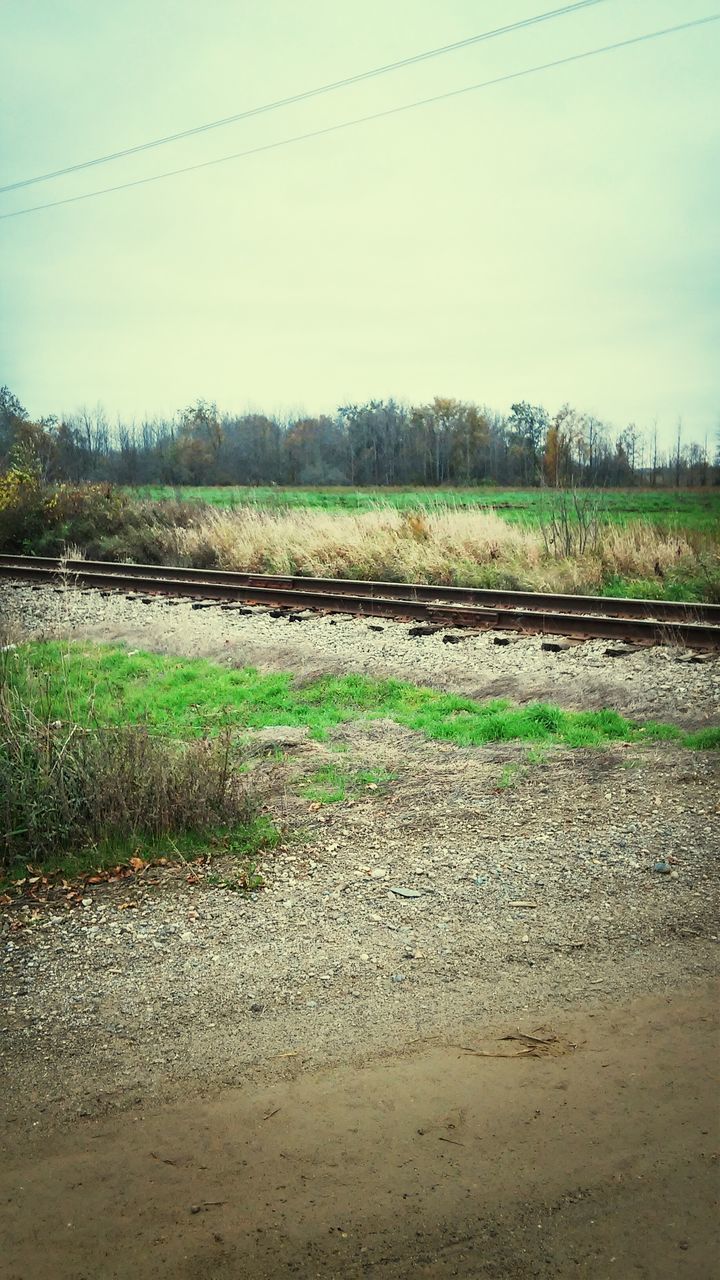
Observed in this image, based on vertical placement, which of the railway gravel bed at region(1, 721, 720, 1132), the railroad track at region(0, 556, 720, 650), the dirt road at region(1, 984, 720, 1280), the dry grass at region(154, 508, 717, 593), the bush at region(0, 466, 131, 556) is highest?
the bush at region(0, 466, 131, 556)

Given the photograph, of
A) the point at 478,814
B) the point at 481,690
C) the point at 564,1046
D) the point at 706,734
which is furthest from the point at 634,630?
the point at 564,1046

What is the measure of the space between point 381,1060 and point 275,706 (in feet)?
17.3

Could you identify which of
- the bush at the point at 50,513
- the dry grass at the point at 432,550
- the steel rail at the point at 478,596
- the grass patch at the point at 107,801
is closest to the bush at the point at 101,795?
the grass patch at the point at 107,801

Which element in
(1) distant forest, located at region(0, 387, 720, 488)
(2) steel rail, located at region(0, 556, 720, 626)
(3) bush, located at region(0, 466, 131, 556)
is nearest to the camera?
(2) steel rail, located at region(0, 556, 720, 626)

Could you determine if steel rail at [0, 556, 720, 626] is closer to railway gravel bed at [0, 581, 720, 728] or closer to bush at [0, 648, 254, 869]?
railway gravel bed at [0, 581, 720, 728]

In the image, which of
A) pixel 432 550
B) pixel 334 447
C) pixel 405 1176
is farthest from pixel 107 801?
pixel 334 447

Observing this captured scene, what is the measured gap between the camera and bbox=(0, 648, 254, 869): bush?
5418 mm

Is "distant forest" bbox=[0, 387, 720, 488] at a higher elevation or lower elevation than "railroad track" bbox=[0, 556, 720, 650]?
higher

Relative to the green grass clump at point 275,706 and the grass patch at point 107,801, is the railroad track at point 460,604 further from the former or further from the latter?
the grass patch at point 107,801

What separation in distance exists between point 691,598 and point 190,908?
1013 centimetres

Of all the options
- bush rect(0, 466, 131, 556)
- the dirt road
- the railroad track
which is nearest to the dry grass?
the railroad track

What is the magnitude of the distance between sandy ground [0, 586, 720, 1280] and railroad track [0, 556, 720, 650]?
16.4ft

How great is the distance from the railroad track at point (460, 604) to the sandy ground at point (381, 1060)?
197 inches

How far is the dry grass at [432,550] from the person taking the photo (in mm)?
14664
